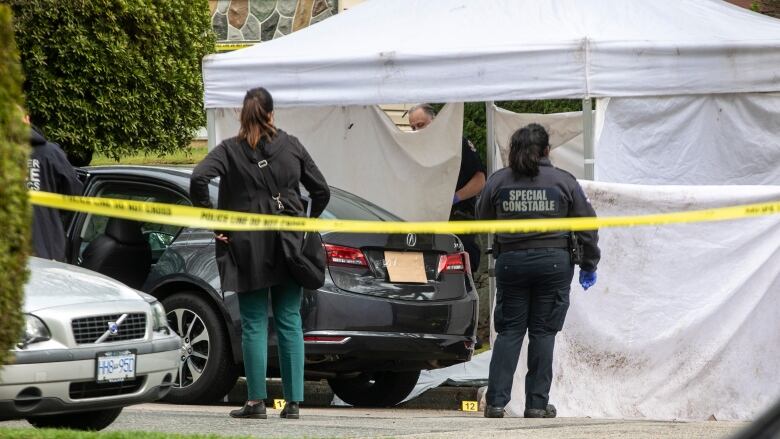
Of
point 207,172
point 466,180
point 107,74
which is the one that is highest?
point 107,74

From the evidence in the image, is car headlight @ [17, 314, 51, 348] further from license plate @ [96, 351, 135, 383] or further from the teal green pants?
the teal green pants

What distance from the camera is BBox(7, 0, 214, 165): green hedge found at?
572 inches

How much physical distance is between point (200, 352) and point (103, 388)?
6.31ft

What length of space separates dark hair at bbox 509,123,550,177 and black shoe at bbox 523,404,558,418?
140 centimetres

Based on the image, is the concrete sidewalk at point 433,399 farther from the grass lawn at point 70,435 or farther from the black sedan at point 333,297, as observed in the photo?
the grass lawn at point 70,435

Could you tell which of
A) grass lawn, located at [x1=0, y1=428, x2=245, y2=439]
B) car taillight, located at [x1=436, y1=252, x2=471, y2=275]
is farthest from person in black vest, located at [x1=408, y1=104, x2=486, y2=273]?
grass lawn, located at [x1=0, y1=428, x2=245, y2=439]

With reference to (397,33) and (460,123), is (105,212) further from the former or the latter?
(460,123)

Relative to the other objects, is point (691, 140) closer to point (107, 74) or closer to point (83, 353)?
point (83, 353)

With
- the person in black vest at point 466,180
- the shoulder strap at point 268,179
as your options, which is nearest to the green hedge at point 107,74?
the person in black vest at point 466,180

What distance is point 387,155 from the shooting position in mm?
12398

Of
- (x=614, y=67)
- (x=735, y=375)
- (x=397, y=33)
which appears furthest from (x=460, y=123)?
(x=735, y=375)

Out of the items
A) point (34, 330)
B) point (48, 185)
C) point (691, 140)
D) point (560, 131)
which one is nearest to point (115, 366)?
point (34, 330)

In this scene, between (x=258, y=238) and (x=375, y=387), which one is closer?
(x=258, y=238)

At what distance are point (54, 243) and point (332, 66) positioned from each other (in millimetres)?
2357
